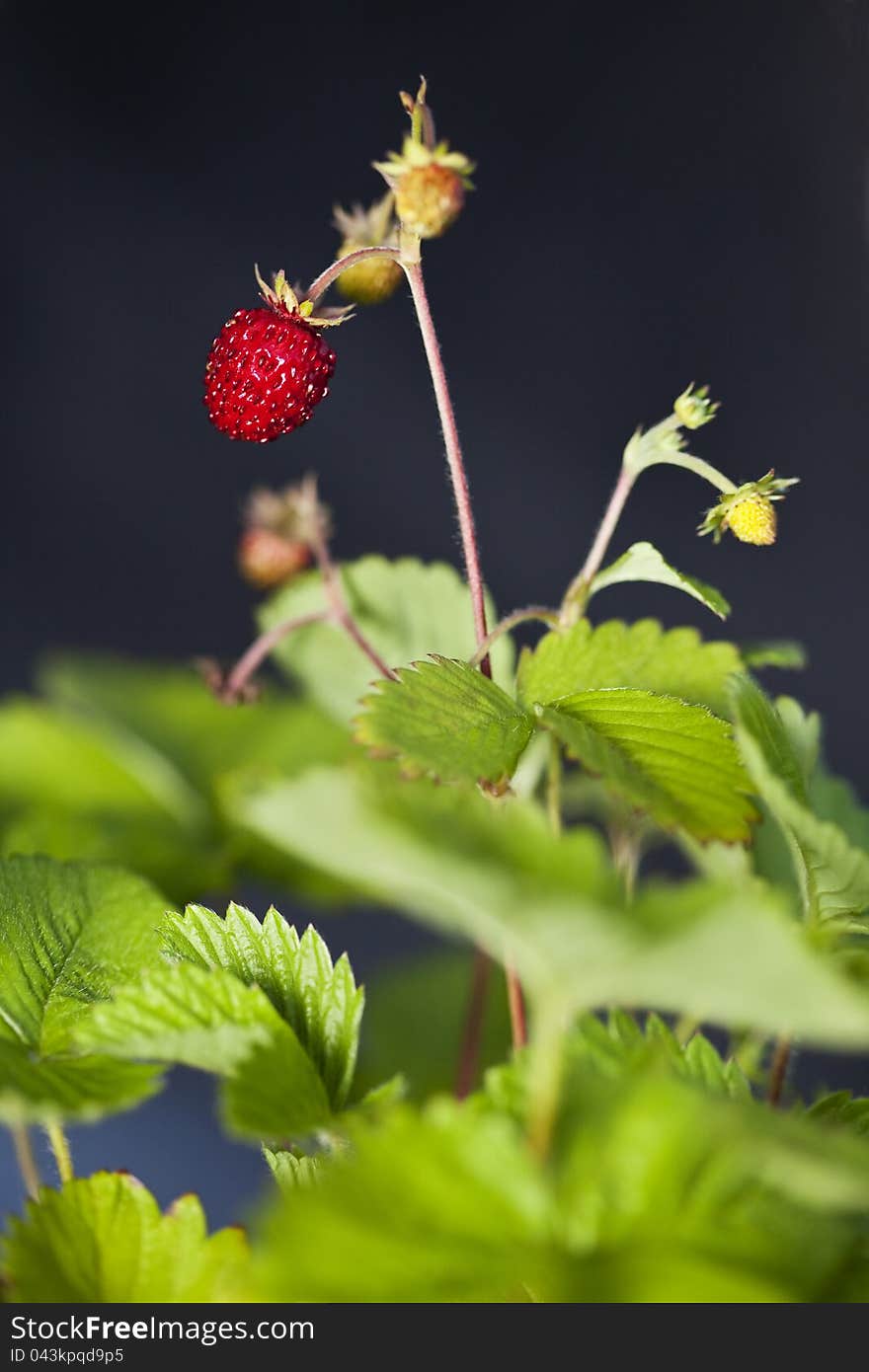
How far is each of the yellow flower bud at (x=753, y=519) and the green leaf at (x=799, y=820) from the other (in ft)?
0.31

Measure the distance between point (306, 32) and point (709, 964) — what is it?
5.65 feet

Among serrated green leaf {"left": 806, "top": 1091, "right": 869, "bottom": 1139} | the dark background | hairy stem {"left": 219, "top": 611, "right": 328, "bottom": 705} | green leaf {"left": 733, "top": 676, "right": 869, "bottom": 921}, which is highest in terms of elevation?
the dark background

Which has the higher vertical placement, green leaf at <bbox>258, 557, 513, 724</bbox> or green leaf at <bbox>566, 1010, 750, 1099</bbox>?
green leaf at <bbox>258, 557, 513, 724</bbox>

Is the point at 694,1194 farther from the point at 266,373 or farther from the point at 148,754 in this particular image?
the point at 148,754

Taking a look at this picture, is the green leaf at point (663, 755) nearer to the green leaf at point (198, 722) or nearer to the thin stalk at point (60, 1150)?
the thin stalk at point (60, 1150)

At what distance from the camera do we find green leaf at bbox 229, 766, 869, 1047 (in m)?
0.25

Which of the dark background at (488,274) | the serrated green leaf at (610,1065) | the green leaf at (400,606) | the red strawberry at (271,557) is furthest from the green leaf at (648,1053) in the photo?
the dark background at (488,274)

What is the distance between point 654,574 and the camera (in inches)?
19.6

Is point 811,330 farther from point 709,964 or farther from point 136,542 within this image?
point 709,964

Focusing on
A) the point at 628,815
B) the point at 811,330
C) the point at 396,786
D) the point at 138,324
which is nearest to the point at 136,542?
the point at 138,324

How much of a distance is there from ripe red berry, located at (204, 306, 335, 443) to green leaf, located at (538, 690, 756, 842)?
0.57ft

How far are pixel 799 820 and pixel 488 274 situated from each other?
4.92ft

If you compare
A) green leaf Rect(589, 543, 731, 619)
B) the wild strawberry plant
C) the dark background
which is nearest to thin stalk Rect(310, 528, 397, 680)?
the wild strawberry plant

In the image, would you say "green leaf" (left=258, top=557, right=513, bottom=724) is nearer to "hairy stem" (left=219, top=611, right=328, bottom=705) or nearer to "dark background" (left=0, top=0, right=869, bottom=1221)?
"hairy stem" (left=219, top=611, right=328, bottom=705)
